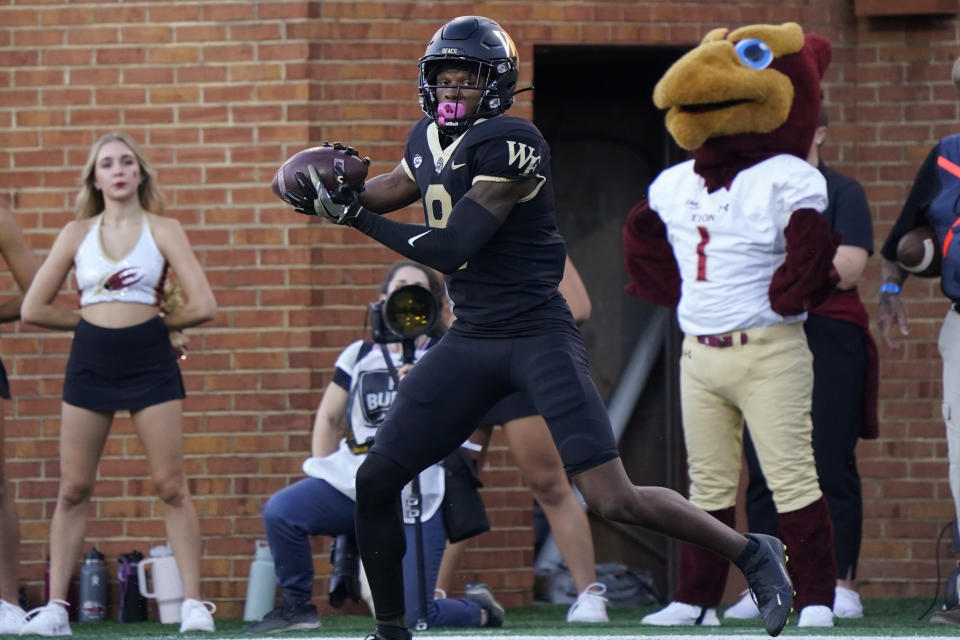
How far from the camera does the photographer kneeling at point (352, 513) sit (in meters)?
6.76

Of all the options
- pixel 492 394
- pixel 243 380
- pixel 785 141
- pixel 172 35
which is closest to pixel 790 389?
pixel 785 141

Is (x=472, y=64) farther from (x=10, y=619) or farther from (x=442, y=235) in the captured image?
(x=10, y=619)

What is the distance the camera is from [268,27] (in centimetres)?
827

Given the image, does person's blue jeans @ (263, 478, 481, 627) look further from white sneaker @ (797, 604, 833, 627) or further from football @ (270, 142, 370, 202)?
football @ (270, 142, 370, 202)

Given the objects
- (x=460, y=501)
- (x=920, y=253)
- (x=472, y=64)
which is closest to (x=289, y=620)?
(x=460, y=501)

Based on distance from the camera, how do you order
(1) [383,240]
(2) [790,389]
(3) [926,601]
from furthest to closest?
(3) [926,601], (2) [790,389], (1) [383,240]

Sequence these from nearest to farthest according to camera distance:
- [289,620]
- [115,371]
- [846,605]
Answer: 1. [289,620]
2. [115,371]
3. [846,605]

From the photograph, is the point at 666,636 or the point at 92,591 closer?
the point at 666,636

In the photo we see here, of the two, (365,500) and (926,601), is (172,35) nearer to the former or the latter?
(365,500)

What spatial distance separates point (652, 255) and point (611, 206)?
2.14m

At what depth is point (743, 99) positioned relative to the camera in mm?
6703

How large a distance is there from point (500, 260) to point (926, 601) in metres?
4.12

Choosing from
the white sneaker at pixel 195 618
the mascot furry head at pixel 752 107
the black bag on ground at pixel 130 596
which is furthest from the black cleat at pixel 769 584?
the black bag on ground at pixel 130 596

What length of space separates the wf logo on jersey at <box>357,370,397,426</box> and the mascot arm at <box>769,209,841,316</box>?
1.68m
